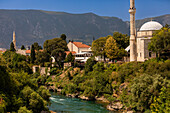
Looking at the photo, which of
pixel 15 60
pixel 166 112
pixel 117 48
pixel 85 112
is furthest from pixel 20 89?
pixel 15 60

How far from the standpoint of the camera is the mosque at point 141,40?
171ft

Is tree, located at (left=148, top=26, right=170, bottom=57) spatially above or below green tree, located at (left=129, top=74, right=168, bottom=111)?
above

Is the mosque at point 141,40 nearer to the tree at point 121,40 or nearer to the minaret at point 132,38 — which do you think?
the minaret at point 132,38

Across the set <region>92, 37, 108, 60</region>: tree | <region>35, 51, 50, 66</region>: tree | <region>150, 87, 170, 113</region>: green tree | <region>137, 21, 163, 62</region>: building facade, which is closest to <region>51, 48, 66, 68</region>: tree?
<region>35, 51, 50, 66</region>: tree

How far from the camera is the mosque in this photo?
5209 cm

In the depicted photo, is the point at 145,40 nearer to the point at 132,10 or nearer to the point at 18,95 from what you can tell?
the point at 132,10

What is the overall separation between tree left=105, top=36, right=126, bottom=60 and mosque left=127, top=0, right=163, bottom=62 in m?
5.04

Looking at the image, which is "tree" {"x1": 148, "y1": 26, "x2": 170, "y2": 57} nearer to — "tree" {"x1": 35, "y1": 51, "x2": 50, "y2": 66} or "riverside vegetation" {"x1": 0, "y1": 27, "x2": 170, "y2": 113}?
"riverside vegetation" {"x1": 0, "y1": 27, "x2": 170, "y2": 113}

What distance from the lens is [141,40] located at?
5253 cm

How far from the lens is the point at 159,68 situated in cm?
4181

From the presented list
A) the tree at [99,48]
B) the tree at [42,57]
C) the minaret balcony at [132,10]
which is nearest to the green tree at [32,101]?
the minaret balcony at [132,10]

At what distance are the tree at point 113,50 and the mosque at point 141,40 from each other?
504 cm

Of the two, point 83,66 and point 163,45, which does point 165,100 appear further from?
point 83,66

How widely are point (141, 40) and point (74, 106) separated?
1926 cm
